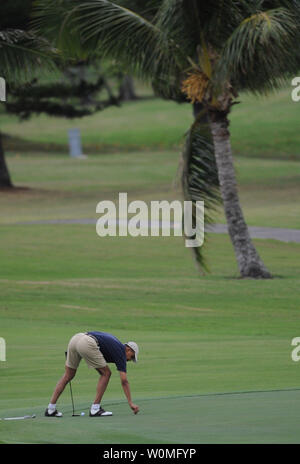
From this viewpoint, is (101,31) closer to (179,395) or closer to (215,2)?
(215,2)

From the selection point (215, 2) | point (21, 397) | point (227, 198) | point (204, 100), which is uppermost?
point (215, 2)

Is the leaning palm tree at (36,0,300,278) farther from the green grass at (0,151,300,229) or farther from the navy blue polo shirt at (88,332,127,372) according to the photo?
the navy blue polo shirt at (88,332,127,372)

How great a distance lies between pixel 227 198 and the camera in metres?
25.7

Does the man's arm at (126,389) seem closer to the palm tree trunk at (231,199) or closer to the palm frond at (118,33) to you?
the palm frond at (118,33)

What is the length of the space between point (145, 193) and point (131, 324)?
28549 millimetres

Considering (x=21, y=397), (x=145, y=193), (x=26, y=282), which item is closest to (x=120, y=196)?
(x=145, y=193)

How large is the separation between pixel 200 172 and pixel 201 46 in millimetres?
3040

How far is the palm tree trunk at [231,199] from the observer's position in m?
25.5

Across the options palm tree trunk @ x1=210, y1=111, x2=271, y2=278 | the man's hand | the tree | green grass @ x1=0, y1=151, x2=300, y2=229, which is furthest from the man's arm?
green grass @ x1=0, y1=151, x2=300, y2=229

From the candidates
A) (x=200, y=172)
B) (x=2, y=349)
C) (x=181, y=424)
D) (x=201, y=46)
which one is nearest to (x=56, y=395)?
(x=181, y=424)

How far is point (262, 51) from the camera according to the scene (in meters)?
22.4

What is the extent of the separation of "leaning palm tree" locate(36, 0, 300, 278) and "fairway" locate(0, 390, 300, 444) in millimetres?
12482
